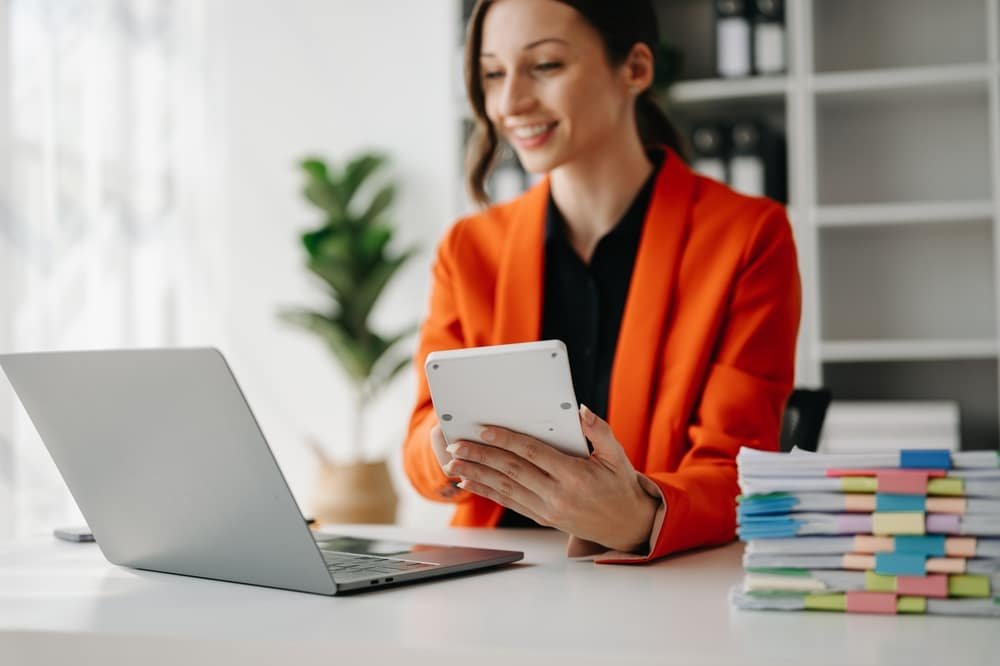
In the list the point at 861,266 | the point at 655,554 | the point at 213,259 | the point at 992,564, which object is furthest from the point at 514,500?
the point at 213,259

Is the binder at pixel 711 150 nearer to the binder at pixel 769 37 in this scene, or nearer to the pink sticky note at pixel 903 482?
the binder at pixel 769 37

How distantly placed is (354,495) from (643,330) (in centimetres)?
212

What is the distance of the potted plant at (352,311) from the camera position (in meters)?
3.51

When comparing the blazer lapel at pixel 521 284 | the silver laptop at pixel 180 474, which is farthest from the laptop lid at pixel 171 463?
the blazer lapel at pixel 521 284

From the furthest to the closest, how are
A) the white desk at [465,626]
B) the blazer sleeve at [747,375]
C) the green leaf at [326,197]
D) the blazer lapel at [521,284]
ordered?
the green leaf at [326,197], the blazer lapel at [521,284], the blazer sleeve at [747,375], the white desk at [465,626]

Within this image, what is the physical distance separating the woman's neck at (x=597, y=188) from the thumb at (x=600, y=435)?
0.70 meters

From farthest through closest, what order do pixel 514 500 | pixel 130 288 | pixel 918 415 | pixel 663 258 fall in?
pixel 130 288 → pixel 918 415 → pixel 663 258 → pixel 514 500

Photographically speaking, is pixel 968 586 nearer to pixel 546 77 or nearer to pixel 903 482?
pixel 903 482

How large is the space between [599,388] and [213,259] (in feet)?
9.20

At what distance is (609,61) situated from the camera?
5.45 ft

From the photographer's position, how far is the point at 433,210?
3951 millimetres

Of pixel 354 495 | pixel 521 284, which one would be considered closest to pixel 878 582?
pixel 521 284

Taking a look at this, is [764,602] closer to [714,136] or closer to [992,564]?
[992,564]

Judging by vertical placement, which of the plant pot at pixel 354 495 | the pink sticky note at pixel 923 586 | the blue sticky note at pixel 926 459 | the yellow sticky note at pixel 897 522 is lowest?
the plant pot at pixel 354 495
